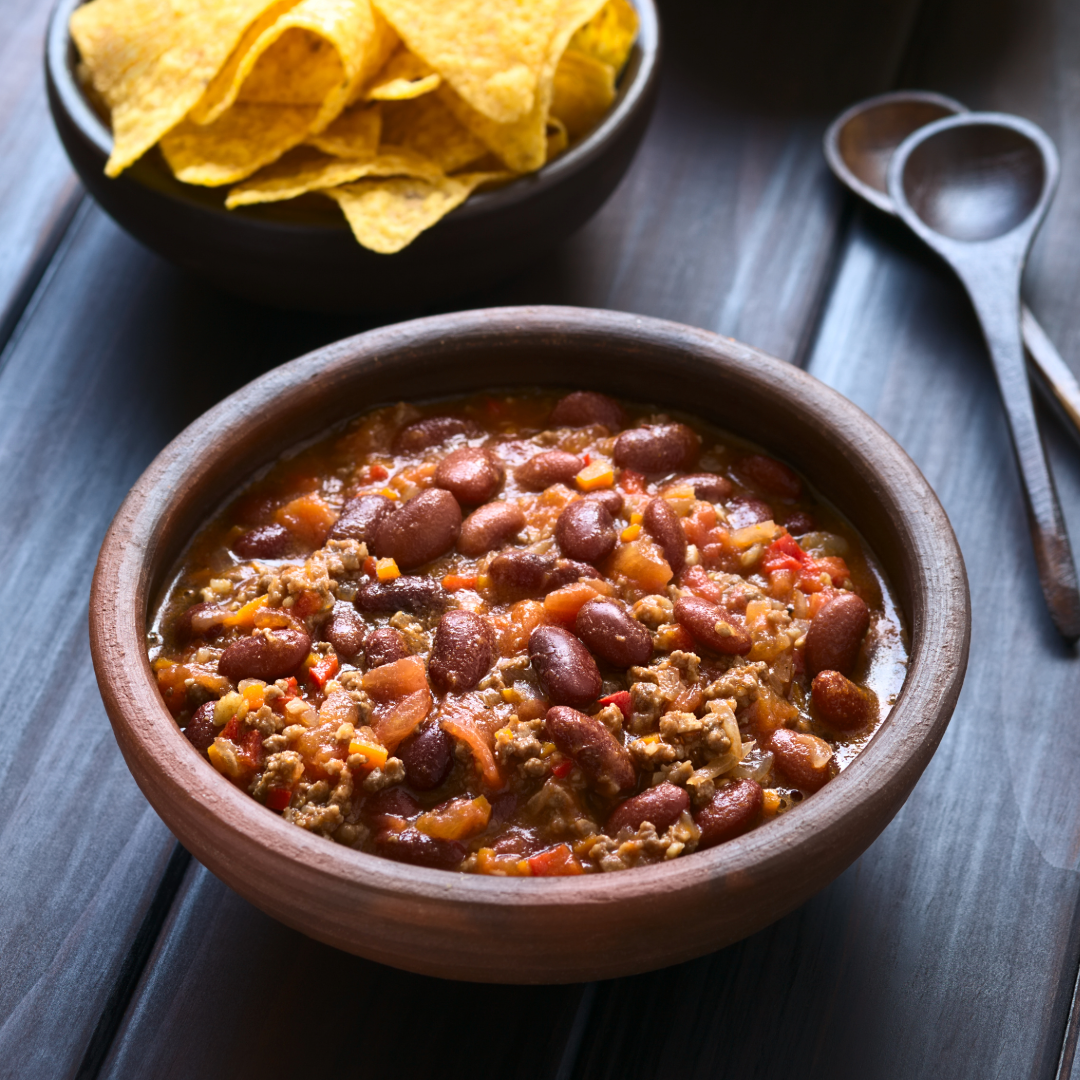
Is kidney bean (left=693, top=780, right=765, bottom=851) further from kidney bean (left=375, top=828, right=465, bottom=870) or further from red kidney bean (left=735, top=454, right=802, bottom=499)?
red kidney bean (left=735, top=454, right=802, bottom=499)

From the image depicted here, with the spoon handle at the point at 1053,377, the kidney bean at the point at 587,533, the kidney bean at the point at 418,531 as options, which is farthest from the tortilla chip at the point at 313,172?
the spoon handle at the point at 1053,377

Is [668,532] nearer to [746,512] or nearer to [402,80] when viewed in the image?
[746,512]

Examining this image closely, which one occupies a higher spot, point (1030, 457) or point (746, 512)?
point (746, 512)

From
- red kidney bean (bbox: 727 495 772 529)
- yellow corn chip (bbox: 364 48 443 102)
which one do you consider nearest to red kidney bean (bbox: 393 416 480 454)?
red kidney bean (bbox: 727 495 772 529)

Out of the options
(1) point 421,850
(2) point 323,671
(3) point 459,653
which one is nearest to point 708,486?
(3) point 459,653

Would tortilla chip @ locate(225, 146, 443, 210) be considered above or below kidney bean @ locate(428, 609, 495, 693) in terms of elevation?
above

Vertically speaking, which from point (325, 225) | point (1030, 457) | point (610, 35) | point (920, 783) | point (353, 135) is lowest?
point (920, 783)

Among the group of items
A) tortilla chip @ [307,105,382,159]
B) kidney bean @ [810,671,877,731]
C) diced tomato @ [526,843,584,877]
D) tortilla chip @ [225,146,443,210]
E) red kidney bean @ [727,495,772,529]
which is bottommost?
diced tomato @ [526,843,584,877]
